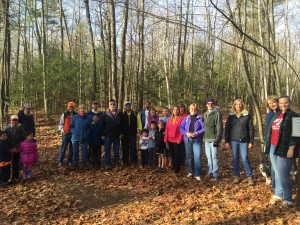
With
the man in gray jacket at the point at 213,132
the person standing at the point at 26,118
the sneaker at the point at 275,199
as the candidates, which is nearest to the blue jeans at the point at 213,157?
the man in gray jacket at the point at 213,132

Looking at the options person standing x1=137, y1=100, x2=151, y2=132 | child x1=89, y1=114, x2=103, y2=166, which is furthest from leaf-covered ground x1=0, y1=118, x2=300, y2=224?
person standing x1=137, y1=100, x2=151, y2=132

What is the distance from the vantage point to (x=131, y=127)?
316 inches

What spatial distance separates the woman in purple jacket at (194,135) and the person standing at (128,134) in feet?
5.74

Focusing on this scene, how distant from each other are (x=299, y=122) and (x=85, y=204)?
4.05 metres

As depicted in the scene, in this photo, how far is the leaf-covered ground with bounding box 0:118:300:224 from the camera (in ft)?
14.9

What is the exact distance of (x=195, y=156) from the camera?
21.6ft

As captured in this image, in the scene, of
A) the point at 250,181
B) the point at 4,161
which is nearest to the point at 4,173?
the point at 4,161

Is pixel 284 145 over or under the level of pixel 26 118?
under

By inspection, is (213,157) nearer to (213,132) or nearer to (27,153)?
(213,132)

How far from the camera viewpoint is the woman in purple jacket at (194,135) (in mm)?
6547

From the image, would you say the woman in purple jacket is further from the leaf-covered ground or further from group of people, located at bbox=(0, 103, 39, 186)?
group of people, located at bbox=(0, 103, 39, 186)

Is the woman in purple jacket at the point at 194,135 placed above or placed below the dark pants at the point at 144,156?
above

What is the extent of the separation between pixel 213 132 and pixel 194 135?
1.47 ft

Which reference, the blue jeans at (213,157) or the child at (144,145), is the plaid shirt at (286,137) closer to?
the blue jeans at (213,157)
